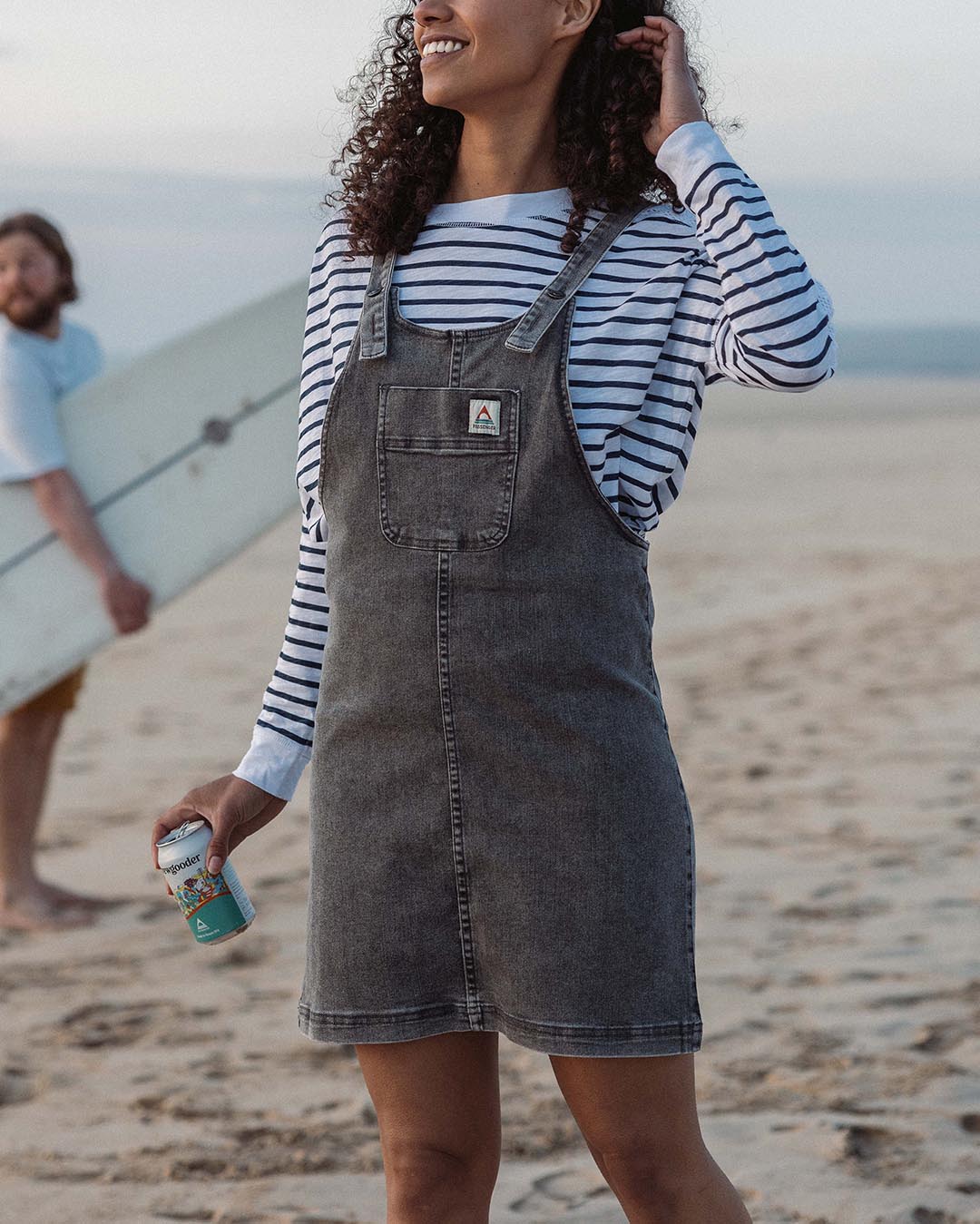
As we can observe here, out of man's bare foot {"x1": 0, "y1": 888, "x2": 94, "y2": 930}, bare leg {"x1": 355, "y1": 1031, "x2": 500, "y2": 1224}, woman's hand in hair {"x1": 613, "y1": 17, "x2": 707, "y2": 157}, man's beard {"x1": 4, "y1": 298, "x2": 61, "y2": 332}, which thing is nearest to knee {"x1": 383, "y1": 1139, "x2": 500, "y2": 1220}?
bare leg {"x1": 355, "y1": 1031, "x2": 500, "y2": 1224}

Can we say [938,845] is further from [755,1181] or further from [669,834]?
[669,834]

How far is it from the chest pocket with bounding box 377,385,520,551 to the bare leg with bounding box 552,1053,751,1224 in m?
0.58

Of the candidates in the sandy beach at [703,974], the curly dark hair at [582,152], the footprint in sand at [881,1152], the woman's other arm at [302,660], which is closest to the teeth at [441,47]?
the curly dark hair at [582,152]

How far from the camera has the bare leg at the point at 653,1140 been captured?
5.12ft

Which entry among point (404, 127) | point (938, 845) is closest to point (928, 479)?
point (938, 845)

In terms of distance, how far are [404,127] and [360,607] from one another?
2.13 feet

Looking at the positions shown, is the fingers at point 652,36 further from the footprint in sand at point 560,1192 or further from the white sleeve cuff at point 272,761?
the footprint in sand at point 560,1192

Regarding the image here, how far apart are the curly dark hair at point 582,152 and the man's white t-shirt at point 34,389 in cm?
264

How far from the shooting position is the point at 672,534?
11.3 meters

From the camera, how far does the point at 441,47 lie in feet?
5.41

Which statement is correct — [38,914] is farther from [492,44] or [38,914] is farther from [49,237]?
[492,44]

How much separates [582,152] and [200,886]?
38.2 inches

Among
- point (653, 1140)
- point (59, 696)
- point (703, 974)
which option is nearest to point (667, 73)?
point (653, 1140)

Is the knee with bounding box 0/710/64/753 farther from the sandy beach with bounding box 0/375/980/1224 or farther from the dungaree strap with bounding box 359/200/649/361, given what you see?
the dungaree strap with bounding box 359/200/649/361
